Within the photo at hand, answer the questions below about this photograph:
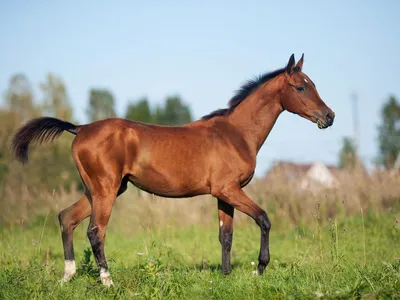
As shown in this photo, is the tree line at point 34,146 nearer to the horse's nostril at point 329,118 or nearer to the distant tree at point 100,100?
the horse's nostril at point 329,118

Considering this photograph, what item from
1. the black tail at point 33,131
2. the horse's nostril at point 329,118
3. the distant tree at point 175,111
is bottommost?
the distant tree at point 175,111

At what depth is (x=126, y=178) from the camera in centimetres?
786

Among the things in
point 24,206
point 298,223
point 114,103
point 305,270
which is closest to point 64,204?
point 24,206

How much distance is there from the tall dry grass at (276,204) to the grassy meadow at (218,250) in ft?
0.09

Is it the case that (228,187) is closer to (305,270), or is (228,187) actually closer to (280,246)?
(305,270)

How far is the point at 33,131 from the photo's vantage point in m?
7.90

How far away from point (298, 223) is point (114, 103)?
7353 centimetres

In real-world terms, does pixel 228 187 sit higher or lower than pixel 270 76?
lower

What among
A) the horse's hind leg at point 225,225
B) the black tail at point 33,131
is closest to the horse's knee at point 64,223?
the black tail at point 33,131

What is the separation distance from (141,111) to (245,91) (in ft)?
200

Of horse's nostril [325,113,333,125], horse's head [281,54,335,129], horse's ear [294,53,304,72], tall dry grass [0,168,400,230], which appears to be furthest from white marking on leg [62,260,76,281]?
tall dry grass [0,168,400,230]

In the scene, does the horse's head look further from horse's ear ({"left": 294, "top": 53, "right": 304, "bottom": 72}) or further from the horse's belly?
the horse's belly

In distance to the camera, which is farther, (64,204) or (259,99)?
(64,204)

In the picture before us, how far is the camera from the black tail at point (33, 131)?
7836 mm
